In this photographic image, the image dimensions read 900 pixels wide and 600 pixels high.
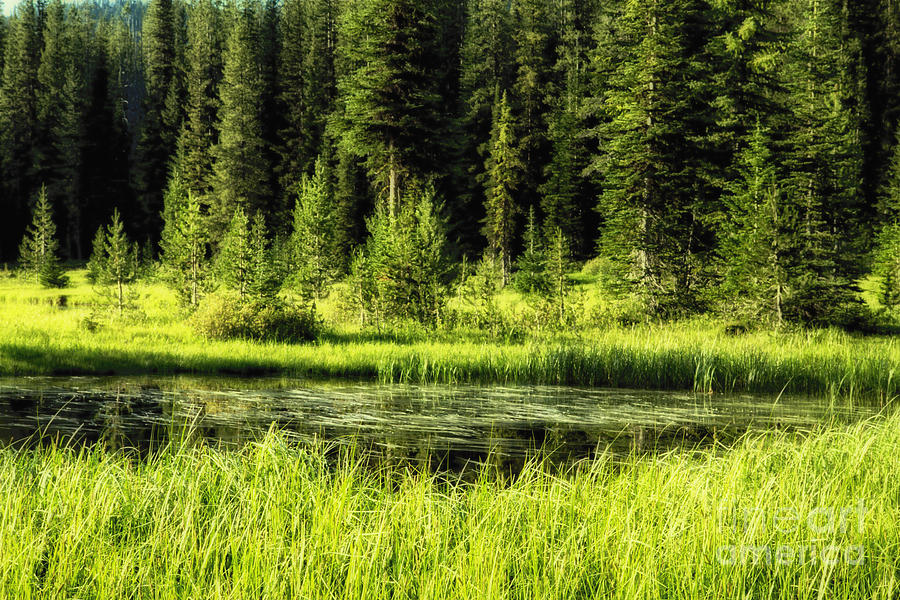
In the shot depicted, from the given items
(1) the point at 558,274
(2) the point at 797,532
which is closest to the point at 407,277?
(1) the point at 558,274

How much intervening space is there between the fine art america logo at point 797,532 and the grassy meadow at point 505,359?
10.5 m

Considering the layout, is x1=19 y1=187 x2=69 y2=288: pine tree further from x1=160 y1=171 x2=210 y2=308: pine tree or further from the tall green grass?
the tall green grass

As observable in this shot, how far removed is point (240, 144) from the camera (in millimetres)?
51719

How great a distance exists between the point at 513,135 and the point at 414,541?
43.4 meters

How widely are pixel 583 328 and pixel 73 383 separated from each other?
14.3 m

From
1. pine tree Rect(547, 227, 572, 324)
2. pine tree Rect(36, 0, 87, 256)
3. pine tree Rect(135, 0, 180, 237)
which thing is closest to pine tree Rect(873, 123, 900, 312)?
pine tree Rect(547, 227, 572, 324)

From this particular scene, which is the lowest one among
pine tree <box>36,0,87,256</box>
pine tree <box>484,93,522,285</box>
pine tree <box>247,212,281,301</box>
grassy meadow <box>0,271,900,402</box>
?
grassy meadow <box>0,271,900,402</box>

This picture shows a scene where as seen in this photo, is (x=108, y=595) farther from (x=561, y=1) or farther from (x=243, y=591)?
(x=561, y=1)

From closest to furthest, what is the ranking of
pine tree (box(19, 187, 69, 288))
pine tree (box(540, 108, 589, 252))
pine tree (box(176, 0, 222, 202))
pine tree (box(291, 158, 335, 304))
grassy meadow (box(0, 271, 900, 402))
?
grassy meadow (box(0, 271, 900, 402))
pine tree (box(291, 158, 335, 304))
pine tree (box(19, 187, 69, 288))
pine tree (box(540, 108, 589, 252))
pine tree (box(176, 0, 222, 202))

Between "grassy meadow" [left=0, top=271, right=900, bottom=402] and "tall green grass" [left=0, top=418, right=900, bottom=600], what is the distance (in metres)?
10.1

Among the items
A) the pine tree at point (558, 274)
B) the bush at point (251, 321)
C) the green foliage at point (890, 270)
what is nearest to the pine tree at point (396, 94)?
the pine tree at point (558, 274)

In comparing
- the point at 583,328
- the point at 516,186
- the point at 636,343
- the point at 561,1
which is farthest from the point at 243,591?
the point at 561,1

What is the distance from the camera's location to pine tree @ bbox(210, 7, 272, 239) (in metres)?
49.7

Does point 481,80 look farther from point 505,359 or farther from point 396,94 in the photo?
point 505,359
